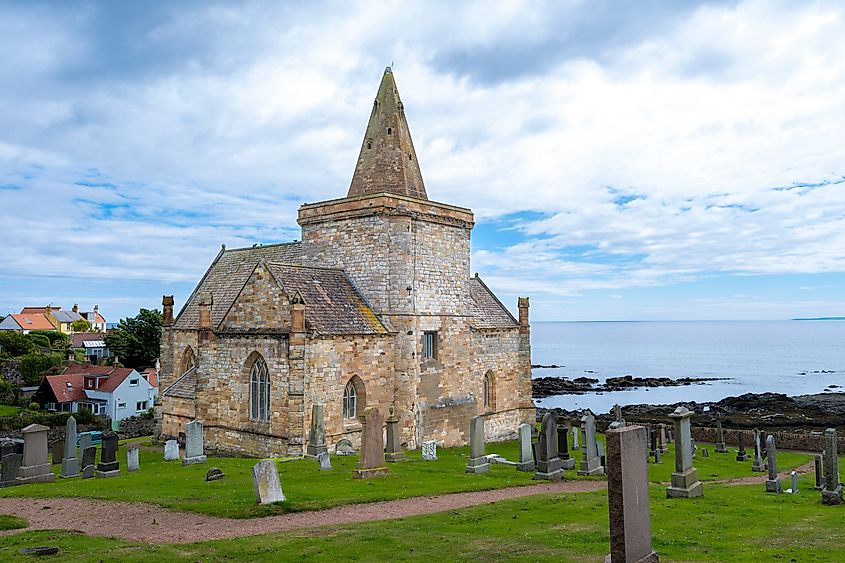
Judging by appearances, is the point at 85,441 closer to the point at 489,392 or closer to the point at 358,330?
the point at 358,330

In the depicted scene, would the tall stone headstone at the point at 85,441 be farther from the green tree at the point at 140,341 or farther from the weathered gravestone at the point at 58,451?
the green tree at the point at 140,341

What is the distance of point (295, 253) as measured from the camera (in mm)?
32500

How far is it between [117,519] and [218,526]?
8.79ft

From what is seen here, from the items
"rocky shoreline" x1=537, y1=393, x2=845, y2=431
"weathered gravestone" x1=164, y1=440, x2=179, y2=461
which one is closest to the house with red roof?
"weathered gravestone" x1=164, y1=440, x2=179, y2=461

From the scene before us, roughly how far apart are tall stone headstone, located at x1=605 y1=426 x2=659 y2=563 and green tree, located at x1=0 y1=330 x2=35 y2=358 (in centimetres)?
7258

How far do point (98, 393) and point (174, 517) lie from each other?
4062 cm

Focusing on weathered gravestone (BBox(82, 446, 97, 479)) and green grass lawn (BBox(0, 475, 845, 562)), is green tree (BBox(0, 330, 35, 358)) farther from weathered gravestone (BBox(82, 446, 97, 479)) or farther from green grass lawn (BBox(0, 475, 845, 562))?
green grass lawn (BBox(0, 475, 845, 562))

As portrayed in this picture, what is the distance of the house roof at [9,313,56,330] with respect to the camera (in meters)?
94.7

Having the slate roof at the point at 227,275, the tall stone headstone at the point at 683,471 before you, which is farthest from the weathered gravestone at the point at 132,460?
the tall stone headstone at the point at 683,471

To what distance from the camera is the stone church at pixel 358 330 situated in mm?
24469

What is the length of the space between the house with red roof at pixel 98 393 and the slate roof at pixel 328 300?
30706mm

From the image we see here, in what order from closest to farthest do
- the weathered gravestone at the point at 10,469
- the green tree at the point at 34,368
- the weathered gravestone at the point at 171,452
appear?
the weathered gravestone at the point at 10,469
the weathered gravestone at the point at 171,452
the green tree at the point at 34,368

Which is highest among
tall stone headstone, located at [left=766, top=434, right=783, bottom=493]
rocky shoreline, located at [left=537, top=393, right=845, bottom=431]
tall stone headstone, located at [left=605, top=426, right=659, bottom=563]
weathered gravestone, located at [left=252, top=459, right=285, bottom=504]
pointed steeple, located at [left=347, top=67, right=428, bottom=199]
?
pointed steeple, located at [left=347, top=67, right=428, bottom=199]

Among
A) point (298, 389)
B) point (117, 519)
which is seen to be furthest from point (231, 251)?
point (117, 519)
